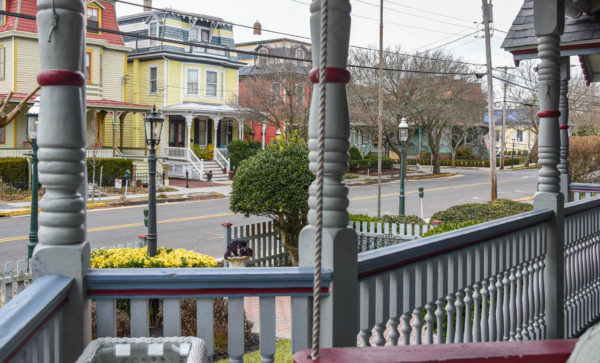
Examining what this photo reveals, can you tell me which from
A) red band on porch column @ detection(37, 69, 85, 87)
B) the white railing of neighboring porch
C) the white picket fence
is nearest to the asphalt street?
the white picket fence

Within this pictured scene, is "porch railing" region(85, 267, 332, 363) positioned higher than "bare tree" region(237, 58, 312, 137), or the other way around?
"bare tree" region(237, 58, 312, 137)

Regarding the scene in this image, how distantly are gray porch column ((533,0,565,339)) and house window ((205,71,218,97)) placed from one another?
3088cm

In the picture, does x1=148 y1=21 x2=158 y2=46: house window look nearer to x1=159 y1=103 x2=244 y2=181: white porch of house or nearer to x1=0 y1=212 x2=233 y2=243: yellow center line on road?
x1=159 y1=103 x2=244 y2=181: white porch of house

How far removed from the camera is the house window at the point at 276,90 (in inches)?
1235

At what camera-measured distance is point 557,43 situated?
5.11 metres

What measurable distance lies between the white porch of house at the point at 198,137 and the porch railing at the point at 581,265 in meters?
25.8

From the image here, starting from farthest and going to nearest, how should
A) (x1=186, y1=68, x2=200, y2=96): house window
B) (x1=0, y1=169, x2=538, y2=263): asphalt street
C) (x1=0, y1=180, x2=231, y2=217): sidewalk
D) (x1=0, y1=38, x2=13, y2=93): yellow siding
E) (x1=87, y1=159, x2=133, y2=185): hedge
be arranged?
(x1=186, y1=68, x2=200, y2=96): house window
(x1=0, y1=38, x2=13, y2=93): yellow siding
(x1=87, y1=159, x2=133, y2=185): hedge
(x1=0, y1=180, x2=231, y2=217): sidewalk
(x1=0, y1=169, x2=538, y2=263): asphalt street

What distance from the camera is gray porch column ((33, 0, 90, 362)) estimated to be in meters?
2.30

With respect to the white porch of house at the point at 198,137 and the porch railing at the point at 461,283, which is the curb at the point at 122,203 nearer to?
the white porch of house at the point at 198,137

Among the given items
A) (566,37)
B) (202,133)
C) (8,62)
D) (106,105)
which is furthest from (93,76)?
(566,37)

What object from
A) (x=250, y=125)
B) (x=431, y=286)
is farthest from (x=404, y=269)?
(x=250, y=125)

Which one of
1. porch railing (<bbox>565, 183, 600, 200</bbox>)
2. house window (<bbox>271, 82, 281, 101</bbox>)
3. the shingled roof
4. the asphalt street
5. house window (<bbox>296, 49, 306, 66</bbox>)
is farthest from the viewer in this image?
house window (<bbox>296, 49, 306, 66</bbox>)

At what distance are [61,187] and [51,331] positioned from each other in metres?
0.56

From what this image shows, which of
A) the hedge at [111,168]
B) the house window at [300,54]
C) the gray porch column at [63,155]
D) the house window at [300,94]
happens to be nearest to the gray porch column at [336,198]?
the gray porch column at [63,155]
